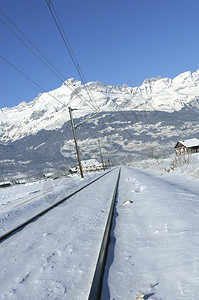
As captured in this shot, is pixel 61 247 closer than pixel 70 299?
No

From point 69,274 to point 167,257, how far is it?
103 cm

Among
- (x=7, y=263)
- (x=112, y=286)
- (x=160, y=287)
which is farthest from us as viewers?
(x=7, y=263)

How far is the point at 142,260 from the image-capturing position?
238cm

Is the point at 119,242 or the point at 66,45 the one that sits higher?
the point at 66,45

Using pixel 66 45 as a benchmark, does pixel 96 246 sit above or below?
below

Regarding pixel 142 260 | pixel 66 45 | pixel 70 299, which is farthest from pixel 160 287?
pixel 66 45

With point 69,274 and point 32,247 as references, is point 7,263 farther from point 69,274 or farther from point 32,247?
point 69,274

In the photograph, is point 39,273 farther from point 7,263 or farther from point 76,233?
point 76,233

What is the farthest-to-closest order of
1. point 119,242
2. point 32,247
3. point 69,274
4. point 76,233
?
point 76,233 → point 32,247 → point 119,242 → point 69,274

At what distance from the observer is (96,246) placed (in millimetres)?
3006

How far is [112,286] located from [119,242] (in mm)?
1108


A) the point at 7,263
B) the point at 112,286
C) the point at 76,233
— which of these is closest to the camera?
the point at 112,286

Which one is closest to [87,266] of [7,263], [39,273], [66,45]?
[39,273]

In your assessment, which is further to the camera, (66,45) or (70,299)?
(66,45)
